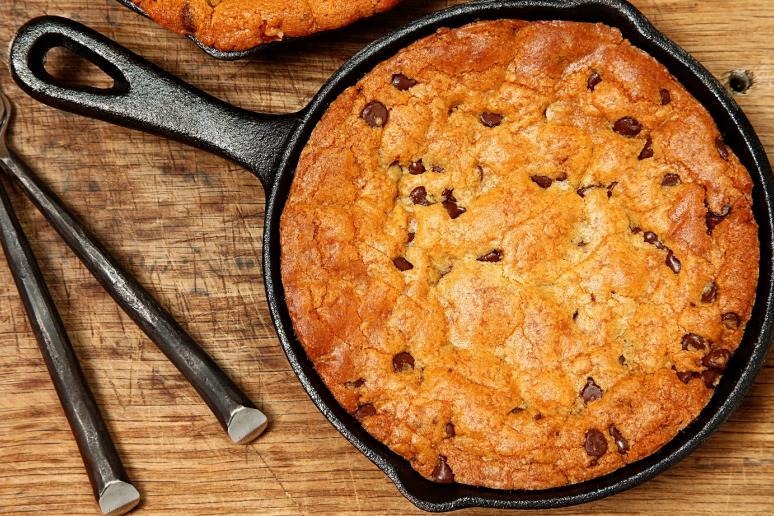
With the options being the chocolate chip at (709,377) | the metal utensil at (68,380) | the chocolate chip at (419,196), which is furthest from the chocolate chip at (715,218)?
the metal utensil at (68,380)

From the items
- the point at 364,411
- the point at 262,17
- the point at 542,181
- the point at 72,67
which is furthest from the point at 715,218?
the point at 72,67

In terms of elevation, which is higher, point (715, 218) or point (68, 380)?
point (715, 218)

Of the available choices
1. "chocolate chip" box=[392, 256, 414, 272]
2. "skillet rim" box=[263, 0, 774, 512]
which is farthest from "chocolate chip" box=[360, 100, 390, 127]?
"chocolate chip" box=[392, 256, 414, 272]

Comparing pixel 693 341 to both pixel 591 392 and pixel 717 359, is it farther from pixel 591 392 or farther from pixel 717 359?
pixel 591 392

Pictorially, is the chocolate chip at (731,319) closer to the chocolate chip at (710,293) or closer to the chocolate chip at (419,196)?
the chocolate chip at (710,293)

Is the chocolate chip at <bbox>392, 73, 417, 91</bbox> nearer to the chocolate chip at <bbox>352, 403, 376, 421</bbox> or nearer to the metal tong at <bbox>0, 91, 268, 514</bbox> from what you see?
the chocolate chip at <bbox>352, 403, 376, 421</bbox>

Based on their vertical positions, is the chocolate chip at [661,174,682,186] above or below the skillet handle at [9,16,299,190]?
below

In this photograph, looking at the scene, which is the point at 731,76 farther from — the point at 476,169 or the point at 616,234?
the point at 476,169
